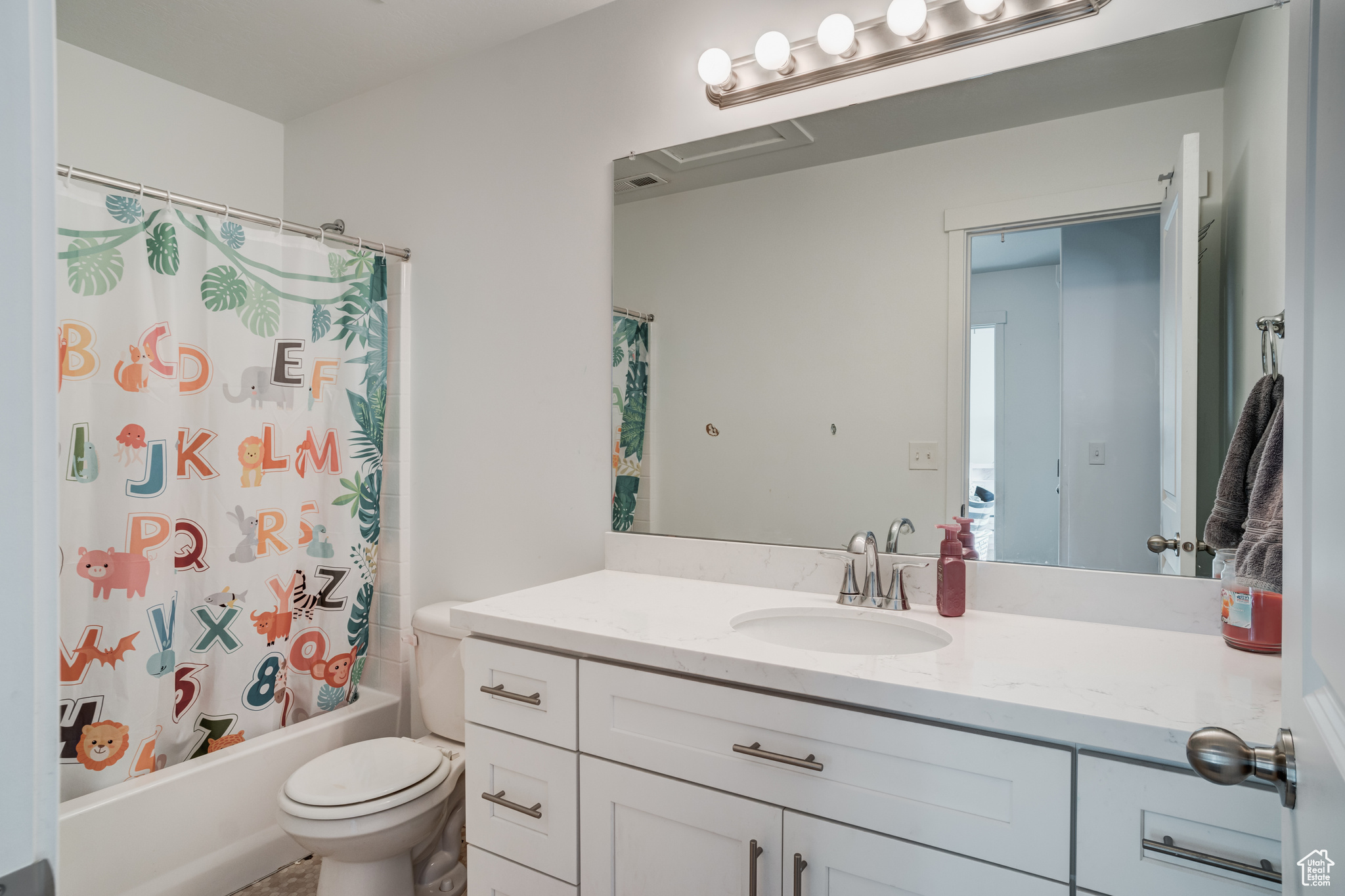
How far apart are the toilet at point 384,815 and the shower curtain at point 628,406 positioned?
0.53 meters

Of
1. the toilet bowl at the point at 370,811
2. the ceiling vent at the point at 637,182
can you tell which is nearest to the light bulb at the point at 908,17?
the ceiling vent at the point at 637,182

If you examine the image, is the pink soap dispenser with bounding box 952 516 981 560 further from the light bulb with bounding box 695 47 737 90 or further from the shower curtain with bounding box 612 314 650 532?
the light bulb with bounding box 695 47 737 90

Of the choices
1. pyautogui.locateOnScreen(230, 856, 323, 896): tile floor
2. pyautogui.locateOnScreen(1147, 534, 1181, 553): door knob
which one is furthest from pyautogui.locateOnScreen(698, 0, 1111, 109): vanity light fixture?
pyautogui.locateOnScreen(230, 856, 323, 896): tile floor

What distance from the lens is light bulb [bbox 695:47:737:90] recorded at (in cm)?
164

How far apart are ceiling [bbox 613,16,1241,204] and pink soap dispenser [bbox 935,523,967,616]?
858 millimetres

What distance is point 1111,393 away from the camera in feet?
4.38

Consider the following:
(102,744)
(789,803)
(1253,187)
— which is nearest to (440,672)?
(102,744)

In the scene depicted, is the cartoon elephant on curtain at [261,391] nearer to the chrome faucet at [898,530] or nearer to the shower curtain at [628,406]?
the shower curtain at [628,406]

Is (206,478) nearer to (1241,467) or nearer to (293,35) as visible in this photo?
(293,35)

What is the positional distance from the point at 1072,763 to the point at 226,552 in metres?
1.98

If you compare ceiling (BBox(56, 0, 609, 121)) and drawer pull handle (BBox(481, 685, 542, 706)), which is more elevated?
ceiling (BBox(56, 0, 609, 121))

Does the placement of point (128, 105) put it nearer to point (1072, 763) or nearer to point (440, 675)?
point (440, 675)

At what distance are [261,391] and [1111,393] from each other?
206 cm

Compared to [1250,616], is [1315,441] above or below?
above
